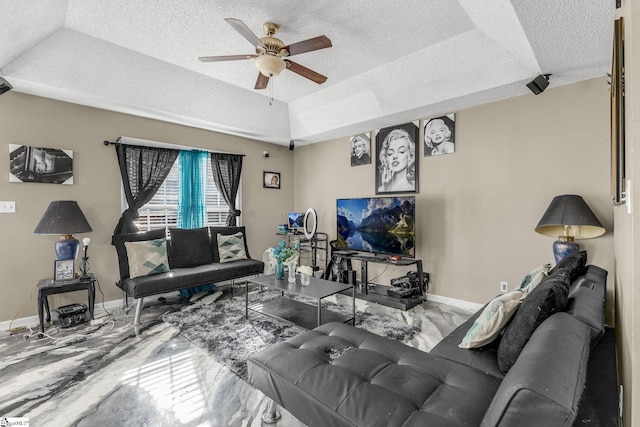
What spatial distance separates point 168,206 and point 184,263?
0.96m

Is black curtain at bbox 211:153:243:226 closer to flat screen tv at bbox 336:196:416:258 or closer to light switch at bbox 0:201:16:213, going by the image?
flat screen tv at bbox 336:196:416:258

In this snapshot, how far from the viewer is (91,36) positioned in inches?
119

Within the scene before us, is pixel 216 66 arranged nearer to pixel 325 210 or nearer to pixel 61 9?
pixel 61 9

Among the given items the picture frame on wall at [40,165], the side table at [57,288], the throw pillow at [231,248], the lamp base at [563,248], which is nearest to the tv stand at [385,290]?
the lamp base at [563,248]

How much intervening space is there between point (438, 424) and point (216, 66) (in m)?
3.94

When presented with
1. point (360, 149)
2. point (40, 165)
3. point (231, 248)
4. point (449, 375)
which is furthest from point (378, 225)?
point (40, 165)

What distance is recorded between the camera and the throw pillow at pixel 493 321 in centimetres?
156

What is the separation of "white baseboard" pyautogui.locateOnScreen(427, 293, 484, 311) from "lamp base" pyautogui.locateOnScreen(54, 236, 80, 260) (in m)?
4.27

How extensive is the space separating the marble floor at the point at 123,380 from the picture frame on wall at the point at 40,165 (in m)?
1.61

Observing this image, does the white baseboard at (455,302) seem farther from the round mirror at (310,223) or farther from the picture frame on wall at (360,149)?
the picture frame on wall at (360,149)

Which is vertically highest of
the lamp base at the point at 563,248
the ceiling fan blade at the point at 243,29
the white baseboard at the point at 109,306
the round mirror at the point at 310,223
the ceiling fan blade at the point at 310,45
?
the ceiling fan blade at the point at 243,29

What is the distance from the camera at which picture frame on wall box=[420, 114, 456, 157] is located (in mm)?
3780

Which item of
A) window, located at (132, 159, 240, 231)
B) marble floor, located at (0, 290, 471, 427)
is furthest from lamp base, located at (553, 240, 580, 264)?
window, located at (132, 159, 240, 231)

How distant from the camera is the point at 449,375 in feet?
4.72
